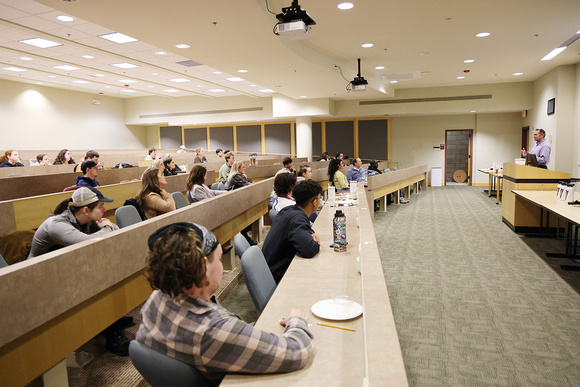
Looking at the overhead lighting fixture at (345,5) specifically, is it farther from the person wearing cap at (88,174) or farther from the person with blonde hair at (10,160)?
the person with blonde hair at (10,160)

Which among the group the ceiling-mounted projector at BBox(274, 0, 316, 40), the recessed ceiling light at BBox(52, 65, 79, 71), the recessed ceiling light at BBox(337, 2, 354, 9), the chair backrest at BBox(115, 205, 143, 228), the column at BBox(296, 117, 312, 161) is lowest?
the chair backrest at BBox(115, 205, 143, 228)

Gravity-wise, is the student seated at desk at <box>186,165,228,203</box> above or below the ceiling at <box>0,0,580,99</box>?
below

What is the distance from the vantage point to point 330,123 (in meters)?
15.3

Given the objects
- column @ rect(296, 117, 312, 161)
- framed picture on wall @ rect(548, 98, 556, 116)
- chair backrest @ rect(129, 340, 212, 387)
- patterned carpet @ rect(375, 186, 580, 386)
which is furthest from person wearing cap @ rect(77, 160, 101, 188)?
framed picture on wall @ rect(548, 98, 556, 116)

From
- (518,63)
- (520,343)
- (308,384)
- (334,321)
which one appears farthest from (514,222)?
(308,384)

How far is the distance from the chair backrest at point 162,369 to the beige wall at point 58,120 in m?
13.8

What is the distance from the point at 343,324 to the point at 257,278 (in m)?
0.53

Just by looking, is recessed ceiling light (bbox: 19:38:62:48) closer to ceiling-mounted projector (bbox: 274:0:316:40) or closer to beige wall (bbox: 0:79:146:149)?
ceiling-mounted projector (bbox: 274:0:316:40)

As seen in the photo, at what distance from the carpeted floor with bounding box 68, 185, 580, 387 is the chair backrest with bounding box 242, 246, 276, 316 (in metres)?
1.09

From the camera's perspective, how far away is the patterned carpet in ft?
8.43

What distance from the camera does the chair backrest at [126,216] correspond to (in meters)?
3.41

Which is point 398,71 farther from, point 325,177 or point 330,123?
point 330,123

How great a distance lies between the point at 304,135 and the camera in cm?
1359

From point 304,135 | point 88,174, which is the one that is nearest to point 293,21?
point 88,174
